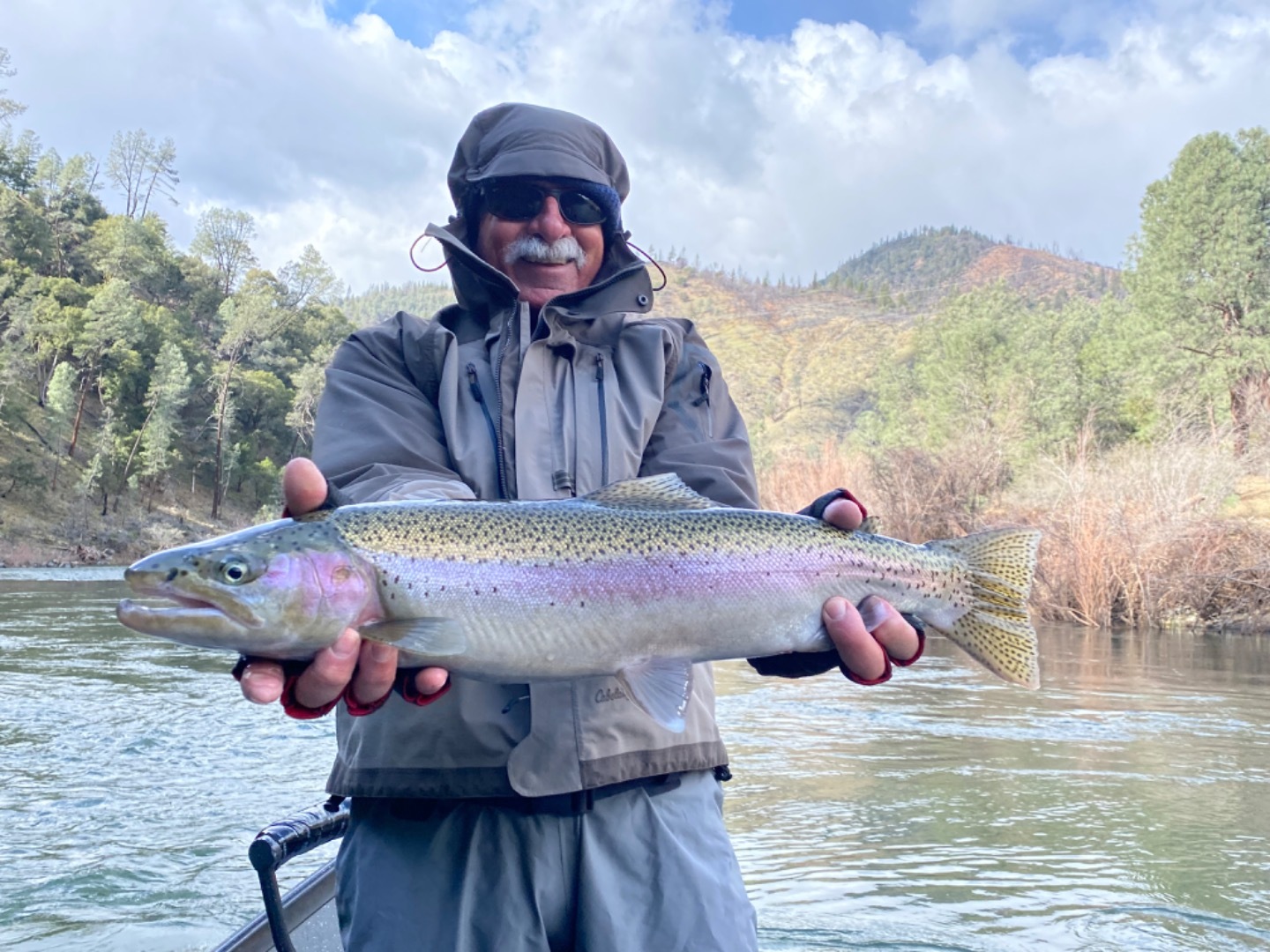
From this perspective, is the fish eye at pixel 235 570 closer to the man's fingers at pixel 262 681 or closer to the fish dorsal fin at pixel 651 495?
the man's fingers at pixel 262 681

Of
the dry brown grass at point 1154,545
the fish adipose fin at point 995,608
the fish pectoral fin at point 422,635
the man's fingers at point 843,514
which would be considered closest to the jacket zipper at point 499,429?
the fish pectoral fin at point 422,635

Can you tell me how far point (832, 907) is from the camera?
20.5 ft

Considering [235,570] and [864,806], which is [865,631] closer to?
[235,570]

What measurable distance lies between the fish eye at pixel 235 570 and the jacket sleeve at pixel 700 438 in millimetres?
1129

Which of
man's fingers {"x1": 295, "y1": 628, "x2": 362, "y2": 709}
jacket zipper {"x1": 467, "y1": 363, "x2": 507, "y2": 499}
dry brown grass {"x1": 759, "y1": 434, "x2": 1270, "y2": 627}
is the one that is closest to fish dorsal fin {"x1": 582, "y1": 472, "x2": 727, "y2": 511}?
jacket zipper {"x1": 467, "y1": 363, "x2": 507, "y2": 499}

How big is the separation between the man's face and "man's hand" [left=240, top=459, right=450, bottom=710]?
1.06 metres

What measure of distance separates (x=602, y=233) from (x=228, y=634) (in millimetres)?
1755

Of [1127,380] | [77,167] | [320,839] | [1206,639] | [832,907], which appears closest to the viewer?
[320,839]

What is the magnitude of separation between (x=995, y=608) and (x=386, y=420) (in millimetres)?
1846

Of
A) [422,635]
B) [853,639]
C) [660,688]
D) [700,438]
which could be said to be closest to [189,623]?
[422,635]

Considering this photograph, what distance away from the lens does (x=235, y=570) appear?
2496 mm

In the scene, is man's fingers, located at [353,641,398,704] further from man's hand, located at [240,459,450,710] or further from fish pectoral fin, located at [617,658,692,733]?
fish pectoral fin, located at [617,658,692,733]

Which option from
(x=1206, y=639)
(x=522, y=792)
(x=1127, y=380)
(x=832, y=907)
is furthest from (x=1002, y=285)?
(x=522, y=792)

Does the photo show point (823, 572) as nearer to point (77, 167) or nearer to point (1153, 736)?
point (1153, 736)
